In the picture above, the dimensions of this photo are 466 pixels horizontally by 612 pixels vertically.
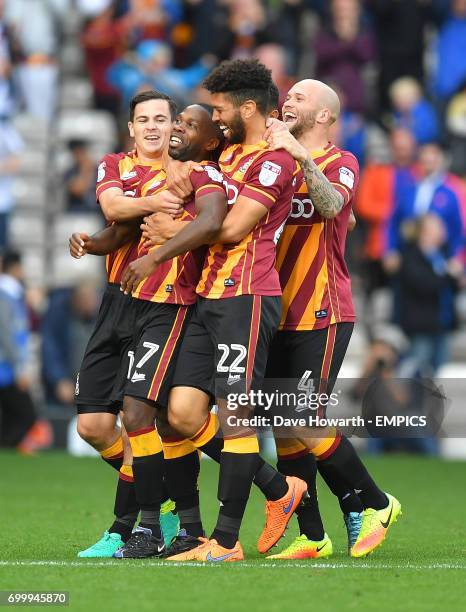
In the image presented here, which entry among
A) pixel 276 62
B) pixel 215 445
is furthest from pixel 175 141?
pixel 276 62

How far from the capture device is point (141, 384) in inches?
334

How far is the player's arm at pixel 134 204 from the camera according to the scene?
28.0 feet

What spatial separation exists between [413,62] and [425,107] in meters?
1.12

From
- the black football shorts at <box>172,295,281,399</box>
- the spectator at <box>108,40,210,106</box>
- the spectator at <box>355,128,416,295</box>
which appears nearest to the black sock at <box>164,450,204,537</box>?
the black football shorts at <box>172,295,281,399</box>

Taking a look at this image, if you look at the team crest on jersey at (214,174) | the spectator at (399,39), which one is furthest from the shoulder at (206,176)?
the spectator at (399,39)

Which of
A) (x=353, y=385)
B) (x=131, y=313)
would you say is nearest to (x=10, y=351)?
(x=353, y=385)

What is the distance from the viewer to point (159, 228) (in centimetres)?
854

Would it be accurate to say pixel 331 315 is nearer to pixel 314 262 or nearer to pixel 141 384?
pixel 314 262

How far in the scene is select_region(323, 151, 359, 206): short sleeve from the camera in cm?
861

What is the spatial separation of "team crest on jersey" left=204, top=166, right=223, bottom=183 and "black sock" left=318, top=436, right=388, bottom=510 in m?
1.58

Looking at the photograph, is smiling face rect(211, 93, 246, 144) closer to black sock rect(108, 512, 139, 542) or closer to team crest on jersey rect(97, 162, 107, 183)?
team crest on jersey rect(97, 162, 107, 183)

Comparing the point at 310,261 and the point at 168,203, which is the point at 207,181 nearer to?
the point at 168,203

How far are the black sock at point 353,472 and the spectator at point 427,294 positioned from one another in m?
8.28

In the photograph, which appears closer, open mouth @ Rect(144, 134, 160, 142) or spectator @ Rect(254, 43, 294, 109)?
open mouth @ Rect(144, 134, 160, 142)
